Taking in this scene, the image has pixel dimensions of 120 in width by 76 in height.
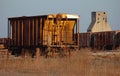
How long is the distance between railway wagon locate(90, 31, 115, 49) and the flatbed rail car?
19.4 m

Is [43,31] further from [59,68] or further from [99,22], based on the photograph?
[99,22]

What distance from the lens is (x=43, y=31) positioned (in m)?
30.7

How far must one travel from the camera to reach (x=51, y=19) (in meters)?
30.7

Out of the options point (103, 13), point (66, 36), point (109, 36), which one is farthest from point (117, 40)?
point (103, 13)

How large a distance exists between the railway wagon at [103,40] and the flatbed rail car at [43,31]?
19362 mm

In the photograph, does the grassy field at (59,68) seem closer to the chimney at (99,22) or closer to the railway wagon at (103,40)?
the railway wagon at (103,40)

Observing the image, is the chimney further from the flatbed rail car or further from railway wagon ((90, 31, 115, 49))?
the flatbed rail car

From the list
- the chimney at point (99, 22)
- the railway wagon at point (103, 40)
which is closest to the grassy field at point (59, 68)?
the railway wagon at point (103, 40)

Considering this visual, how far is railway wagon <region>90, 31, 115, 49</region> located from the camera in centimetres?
5191

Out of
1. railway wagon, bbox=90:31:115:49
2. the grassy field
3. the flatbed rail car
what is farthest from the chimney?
the grassy field

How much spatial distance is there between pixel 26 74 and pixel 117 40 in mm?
35569

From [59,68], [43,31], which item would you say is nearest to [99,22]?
[43,31]

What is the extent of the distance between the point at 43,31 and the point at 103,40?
23.8 m

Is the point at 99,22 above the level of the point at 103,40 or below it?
above
